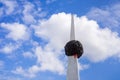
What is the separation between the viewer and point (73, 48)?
68750 mm

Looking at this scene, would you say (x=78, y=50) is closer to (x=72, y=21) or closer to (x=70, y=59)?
(x=70, y=59)

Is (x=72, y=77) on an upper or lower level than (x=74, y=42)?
lower

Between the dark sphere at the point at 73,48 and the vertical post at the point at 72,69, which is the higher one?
the dark sphere at the point at 73,48

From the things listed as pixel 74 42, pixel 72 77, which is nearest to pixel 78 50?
pixel 74 42

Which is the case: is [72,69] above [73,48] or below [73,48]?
below

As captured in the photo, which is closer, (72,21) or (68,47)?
(68,47)

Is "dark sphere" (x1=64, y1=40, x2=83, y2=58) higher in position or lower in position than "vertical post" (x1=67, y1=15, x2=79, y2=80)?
higher

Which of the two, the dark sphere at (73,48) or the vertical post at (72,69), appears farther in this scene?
the dark sphere at (73,48)

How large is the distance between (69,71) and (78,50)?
5.50 m

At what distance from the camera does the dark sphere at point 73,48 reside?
6888 centimetres

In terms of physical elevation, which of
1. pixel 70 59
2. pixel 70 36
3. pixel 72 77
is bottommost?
pixel 72 77

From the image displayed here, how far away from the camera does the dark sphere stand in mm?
68875

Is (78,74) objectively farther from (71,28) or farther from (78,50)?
(71,28)

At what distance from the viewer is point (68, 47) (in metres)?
69.4
